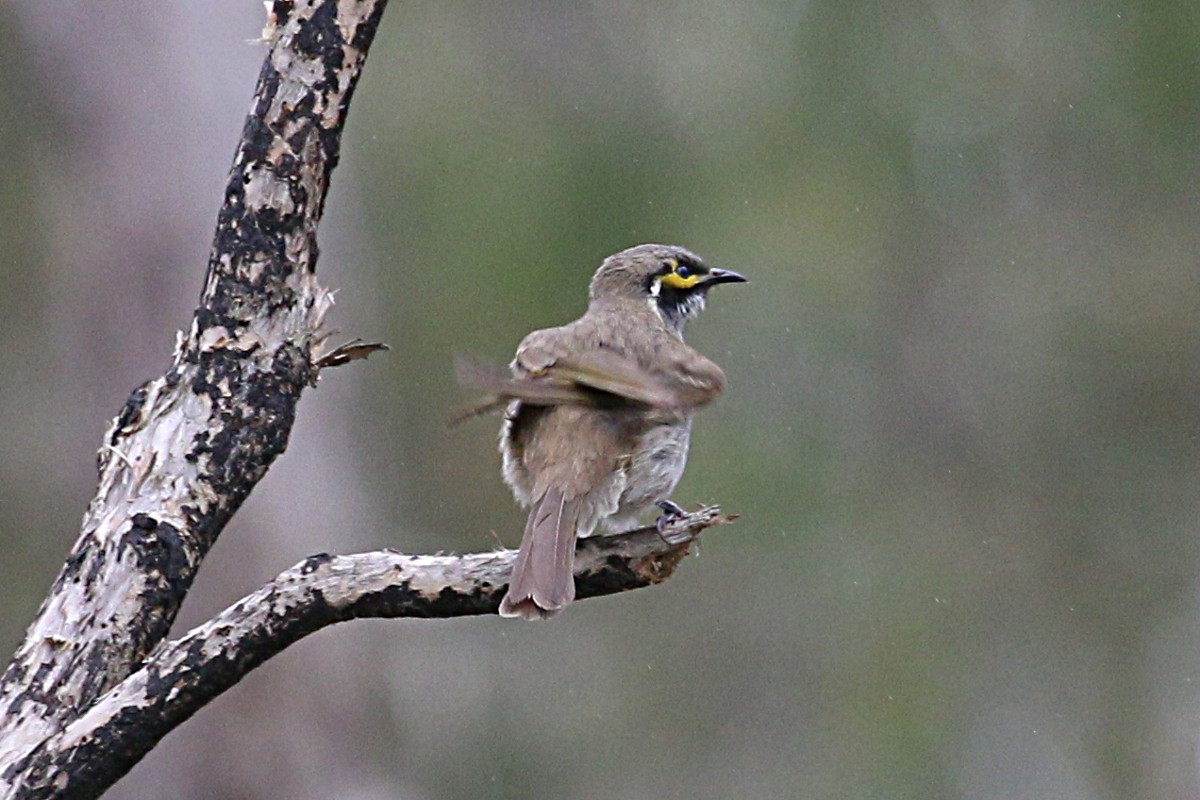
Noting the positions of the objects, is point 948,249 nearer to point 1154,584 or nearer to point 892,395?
point 892,395

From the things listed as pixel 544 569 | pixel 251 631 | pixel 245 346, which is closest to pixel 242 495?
pixel 245 346

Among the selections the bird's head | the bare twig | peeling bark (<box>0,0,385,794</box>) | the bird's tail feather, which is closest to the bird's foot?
the bare twig

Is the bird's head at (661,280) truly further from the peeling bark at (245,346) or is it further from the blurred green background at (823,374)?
the blurred green background at (823,374)

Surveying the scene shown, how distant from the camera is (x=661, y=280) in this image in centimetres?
571

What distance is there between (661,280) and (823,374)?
672 cm

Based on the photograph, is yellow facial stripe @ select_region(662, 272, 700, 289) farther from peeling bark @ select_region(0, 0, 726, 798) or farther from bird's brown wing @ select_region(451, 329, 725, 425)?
peeling bark @ select_region(0, 0, 726, 798)

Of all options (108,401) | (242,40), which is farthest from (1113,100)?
(108,401)

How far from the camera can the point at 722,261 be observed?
38.9ft

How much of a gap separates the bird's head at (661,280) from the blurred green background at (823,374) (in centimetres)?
495

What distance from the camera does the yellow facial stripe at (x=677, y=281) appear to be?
18.8 ft

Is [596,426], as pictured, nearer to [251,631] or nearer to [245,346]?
[245,346]

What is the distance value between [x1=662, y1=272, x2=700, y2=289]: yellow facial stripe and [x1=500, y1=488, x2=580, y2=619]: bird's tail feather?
133 cm

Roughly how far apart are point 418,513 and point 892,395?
11.2 feet

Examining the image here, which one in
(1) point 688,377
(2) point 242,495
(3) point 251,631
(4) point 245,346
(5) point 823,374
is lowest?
(3) point 251,631
